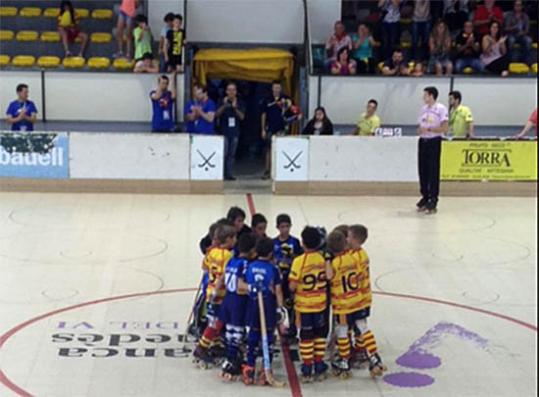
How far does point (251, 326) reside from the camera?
8.33 m

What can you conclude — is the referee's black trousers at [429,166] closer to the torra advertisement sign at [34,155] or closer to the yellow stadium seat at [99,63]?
the torra advertisement sign at [34,155]

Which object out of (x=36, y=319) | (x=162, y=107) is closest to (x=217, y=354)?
(x=36, y=319)

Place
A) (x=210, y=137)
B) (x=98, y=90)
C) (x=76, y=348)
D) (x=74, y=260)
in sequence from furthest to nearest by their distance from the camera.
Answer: (x=98, y=90), (x=210, y=137), (x=74, y=260), (x=76, y=348)

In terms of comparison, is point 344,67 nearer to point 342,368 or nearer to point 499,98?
point 499,98

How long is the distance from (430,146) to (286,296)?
7.57 m

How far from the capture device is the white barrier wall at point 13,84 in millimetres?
20250

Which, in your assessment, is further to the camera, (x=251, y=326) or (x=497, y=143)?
(x=497, y=143)

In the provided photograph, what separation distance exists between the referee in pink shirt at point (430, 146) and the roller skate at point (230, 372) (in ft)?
25.4

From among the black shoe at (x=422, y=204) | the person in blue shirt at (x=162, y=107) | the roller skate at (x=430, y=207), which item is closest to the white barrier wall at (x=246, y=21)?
the person in blue shirt at (x=162, y=107)

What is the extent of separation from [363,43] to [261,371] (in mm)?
13282

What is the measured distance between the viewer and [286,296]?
8.78 metres

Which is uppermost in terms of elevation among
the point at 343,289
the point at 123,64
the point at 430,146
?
the point at 123,64

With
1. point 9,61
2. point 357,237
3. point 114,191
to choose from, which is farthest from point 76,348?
point 9,61

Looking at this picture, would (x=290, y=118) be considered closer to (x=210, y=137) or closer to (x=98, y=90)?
(x=210, y=137)
